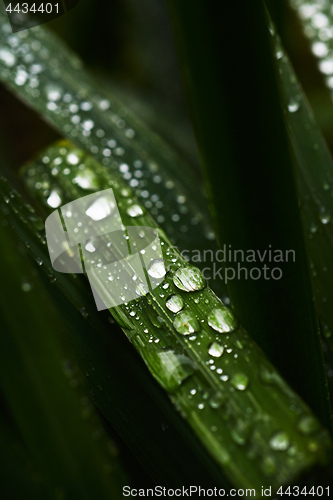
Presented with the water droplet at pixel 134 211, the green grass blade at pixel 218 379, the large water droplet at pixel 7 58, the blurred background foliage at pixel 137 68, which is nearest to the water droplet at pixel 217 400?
the green grass blade at pixel 218 379

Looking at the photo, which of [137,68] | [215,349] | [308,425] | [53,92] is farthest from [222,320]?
[137,68]

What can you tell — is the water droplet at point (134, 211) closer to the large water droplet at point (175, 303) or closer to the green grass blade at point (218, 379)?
the green grass blade at point (218, 379)

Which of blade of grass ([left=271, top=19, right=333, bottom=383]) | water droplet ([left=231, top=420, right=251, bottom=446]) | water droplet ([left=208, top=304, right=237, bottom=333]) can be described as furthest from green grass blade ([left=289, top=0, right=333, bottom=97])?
water droplet ([left=231, top=420, right=251, bottom=446])

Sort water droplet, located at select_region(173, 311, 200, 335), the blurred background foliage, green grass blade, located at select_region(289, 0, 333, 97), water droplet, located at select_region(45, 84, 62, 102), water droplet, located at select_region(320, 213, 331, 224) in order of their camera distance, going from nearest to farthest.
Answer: water droplet, located at select_region(173, 311, 200, 335) < water droplet, located at select_region(320, 213, 331, 224) < water droplet, located at select_region(45, 84, 62, 102) < green grass blade, located at select_region(289, 0, 333, 97) < the blurred background foliage

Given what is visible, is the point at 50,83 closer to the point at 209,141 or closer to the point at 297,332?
the point at 209,141

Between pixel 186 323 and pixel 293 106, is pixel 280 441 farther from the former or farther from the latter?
pixel 293 106

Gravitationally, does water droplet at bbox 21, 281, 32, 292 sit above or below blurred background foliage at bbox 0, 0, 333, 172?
below

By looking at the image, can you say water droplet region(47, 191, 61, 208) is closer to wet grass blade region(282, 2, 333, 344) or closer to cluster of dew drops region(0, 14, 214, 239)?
cluster of dew drops region(0, 14, 214, 239)
